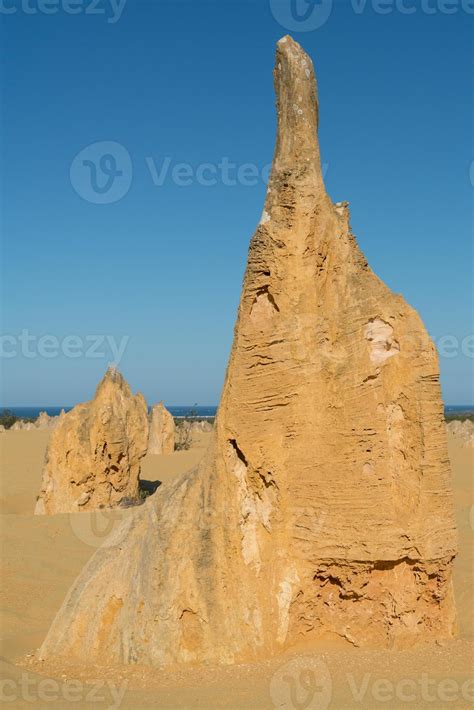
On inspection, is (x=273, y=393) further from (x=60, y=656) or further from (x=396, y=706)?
(x=60, y=656)

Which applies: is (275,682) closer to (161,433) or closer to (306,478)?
(306,478)

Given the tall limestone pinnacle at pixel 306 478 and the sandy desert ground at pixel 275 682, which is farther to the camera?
the tall limestone pinnacle at pixel 306 478

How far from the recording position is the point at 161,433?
2525 cm

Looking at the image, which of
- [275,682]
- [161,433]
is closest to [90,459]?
[275,682]

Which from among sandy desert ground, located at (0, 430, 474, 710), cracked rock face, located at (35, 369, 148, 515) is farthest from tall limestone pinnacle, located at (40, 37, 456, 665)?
cracked rock face, located at (35, 369, 148, 515)

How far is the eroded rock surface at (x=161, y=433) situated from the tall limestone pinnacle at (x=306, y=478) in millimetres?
19974

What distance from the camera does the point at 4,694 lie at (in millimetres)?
4465

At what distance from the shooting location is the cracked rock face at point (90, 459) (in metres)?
12.4

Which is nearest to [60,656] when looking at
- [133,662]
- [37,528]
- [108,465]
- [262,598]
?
[133,662]

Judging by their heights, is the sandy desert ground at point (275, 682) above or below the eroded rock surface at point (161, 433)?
below

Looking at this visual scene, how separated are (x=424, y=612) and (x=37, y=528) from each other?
7.49m

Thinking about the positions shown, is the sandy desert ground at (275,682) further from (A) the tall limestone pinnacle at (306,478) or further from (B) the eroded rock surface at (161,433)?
(B) the eroded rock surface at (161,433)

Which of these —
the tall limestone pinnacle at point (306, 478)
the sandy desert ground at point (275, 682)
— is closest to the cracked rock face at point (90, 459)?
the sandy desert ground at point (275, 682)

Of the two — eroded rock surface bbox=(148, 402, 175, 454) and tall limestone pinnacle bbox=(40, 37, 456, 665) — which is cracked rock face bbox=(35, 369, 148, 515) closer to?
tall limestone pinnacle bbox=(40, 37, 456, 665)
